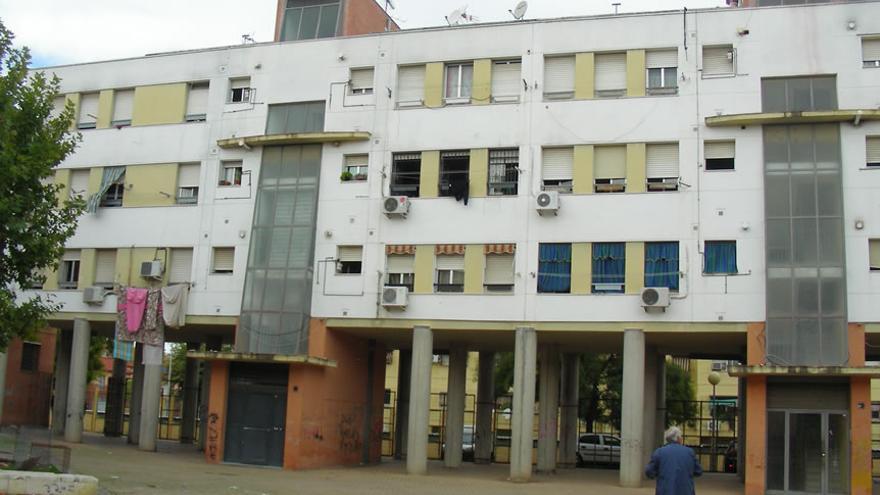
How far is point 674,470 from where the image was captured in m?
12.5

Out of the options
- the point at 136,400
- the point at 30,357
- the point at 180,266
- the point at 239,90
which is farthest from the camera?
the point at 30,357

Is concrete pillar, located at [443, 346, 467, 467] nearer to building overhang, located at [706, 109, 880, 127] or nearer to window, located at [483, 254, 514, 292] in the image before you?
window, located at [483, 254, 514, 292]

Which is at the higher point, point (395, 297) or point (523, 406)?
point (395, 297)

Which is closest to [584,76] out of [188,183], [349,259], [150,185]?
[349,259]

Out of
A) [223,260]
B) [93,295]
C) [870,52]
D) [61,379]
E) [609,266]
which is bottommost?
[61,379]

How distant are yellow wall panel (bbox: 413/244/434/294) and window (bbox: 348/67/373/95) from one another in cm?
572

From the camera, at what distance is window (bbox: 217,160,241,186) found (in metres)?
34.5

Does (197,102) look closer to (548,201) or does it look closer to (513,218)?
(513,218)

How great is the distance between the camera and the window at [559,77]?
3139 cm

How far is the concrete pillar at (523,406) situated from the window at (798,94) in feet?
31.2

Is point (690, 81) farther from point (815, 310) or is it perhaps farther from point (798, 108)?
point (815, 310)

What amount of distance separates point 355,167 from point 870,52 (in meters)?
15.7

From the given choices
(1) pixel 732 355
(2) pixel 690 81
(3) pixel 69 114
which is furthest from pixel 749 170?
(3) pixel 69 114

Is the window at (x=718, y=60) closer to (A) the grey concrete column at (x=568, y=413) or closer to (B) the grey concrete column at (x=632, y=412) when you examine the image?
(B) the grey concrete column at (x=632, y=412)
